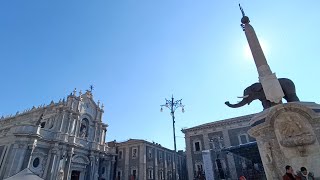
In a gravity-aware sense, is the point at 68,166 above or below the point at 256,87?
below

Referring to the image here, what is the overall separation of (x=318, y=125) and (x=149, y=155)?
3135 centimetres

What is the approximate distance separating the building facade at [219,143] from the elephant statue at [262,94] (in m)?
19.5

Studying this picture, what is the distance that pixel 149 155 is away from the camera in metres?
35.0

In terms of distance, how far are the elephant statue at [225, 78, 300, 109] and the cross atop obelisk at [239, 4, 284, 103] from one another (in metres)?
0.38

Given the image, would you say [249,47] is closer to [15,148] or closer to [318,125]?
[318,125]

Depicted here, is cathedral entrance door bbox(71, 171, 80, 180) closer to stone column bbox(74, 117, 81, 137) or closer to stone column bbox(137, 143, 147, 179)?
stone column bbox(74, 117, 81, 137)

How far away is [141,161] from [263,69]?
2858cm

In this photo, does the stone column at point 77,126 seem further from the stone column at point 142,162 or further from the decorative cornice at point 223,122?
the decorative cornice at point 223,122

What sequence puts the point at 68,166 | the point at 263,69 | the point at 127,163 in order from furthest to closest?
the point at 127,163
the point at 68,166
the point at 263,69

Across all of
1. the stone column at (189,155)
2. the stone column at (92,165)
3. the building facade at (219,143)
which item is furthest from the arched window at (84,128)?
the stone column at (189,155)

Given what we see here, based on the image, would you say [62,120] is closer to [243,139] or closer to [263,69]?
[243,139]

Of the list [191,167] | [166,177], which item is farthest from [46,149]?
[166,177]

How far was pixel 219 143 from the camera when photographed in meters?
27.9

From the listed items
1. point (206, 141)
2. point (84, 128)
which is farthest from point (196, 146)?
point (84, 128)
